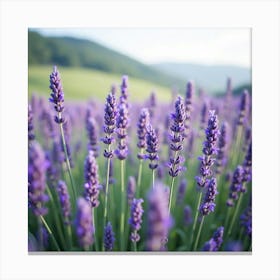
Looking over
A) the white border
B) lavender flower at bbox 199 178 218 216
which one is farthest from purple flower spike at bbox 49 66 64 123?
lavender flower at bbox 199 178 218 216

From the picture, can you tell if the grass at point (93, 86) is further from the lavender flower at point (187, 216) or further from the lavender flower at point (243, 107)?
the lavender flower at point (187, 216)

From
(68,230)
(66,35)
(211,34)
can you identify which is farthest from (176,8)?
(68,230)

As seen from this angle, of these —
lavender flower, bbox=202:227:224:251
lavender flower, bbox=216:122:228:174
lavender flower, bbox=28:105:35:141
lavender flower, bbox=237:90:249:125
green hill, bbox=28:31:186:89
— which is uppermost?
green hill, bbox=28:31:186:89

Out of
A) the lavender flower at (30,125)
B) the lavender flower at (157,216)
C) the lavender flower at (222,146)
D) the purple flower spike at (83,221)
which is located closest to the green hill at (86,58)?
the lavender flower at (30,125)

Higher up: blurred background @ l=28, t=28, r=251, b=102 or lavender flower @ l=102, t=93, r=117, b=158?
blurred background @ l=28, t=28, r=251, b=102

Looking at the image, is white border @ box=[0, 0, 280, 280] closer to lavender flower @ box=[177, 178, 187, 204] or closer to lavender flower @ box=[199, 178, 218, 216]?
lavender flower @ box=[177, 178, 187, 204]

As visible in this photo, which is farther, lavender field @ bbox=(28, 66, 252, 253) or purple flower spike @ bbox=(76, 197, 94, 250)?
lavender field @ bbox=(28, 66, 252, 253)

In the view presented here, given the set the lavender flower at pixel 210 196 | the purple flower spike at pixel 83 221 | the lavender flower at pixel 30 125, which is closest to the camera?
the purple flower spike at pixel 83 221
